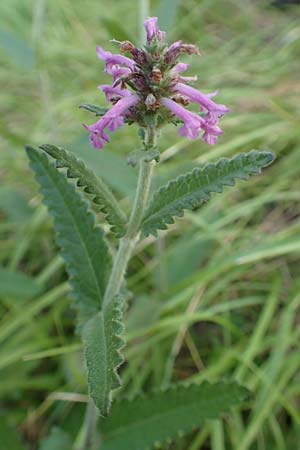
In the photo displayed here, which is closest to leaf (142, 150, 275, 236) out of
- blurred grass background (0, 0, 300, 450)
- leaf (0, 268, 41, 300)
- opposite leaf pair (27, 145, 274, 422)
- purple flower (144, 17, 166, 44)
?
opposite leaf pair (27, 145, 274, 422)

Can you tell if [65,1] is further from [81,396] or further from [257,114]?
[81,396]

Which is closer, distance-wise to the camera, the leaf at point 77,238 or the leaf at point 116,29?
the leaf at point 77,238

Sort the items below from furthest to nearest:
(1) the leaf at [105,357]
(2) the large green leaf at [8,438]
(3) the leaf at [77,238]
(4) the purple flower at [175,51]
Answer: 1. (2) the large green leaf at [8,438]
2. (3) the leaf at [77,238]
3. (4) the purple flower at [175,51]
4. (1) the leaf at [105,357]

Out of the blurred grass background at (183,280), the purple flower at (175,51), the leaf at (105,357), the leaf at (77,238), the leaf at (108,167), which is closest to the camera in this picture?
the leaf at (105,357)

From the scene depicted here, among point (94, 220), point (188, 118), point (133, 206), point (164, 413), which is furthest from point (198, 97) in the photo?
point (164, 413)

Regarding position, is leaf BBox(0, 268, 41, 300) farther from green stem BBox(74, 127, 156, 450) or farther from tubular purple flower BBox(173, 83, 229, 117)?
tubular purple flower BBox(173, 83, 229, 117)

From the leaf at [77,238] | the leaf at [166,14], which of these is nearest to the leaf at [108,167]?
the leaf at [166,14]

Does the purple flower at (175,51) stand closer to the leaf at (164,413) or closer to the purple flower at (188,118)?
the purple flower at (188,118)
